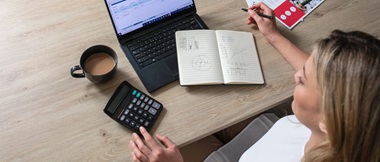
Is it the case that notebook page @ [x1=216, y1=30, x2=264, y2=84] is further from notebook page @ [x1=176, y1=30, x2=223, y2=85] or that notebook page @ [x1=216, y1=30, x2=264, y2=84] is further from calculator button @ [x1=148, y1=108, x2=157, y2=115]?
calculator button @ [x1=148, y1=108, x2=157, y2=115]

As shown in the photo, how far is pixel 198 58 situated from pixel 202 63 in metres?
0.02

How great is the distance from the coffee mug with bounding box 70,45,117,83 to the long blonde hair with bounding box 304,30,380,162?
0.58m

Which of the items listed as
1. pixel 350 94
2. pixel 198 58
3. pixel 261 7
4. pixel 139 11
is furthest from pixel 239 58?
pixel 350 94

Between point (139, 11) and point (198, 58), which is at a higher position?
point (139, 11)

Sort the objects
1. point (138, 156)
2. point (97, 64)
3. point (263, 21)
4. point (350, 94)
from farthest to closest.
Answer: point (263, 21)
point (97, 64)
point (138, 156)
point (350, 94)

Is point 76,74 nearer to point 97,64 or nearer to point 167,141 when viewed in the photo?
point 97,64

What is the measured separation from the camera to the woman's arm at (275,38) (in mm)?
1085

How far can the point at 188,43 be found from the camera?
43.6 inches

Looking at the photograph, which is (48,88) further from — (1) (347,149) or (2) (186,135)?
(1) (347,149)

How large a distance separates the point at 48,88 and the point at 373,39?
34.2 inches

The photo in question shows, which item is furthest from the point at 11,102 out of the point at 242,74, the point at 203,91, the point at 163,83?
the point at 242,74

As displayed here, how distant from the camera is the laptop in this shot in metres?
1.05

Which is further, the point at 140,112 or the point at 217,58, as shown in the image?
the point at 217,58

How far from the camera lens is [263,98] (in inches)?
40.9
